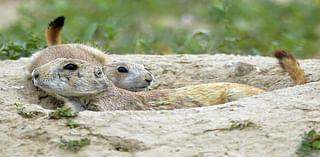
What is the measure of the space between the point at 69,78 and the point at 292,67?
150 cm

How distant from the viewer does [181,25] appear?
12.3 metres

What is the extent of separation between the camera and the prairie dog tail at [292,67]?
698cm

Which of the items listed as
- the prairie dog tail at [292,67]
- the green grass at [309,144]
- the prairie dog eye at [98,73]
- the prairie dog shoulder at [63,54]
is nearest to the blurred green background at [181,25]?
the prairie dog shoulder at [63,54]

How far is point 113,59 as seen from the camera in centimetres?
789

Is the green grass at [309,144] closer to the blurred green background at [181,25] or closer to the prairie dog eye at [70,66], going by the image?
the prairie dog eye at [70,66]

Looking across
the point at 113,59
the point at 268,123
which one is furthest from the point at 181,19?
the point at 268,123

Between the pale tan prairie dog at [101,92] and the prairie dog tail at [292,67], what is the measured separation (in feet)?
1.18

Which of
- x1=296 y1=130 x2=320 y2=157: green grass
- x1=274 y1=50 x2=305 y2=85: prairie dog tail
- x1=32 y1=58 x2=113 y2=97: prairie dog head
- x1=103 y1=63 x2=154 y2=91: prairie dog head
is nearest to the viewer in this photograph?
x1=296 y1=130 x2=320 y2=157: green grass

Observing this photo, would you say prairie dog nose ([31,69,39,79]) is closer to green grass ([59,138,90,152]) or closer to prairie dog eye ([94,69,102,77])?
prairie dog eye ([94,69,102,77])

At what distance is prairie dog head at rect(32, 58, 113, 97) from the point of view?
6.58 metres

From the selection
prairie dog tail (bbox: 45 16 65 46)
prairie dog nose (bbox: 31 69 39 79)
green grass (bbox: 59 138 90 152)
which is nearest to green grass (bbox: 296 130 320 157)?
green grass (bbox: 59 138 90 152)

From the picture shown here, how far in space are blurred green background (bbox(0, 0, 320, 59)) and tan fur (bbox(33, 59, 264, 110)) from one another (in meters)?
2.24

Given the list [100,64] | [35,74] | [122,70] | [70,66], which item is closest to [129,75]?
[122,70]

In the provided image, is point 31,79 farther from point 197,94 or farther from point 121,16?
point 121,16
